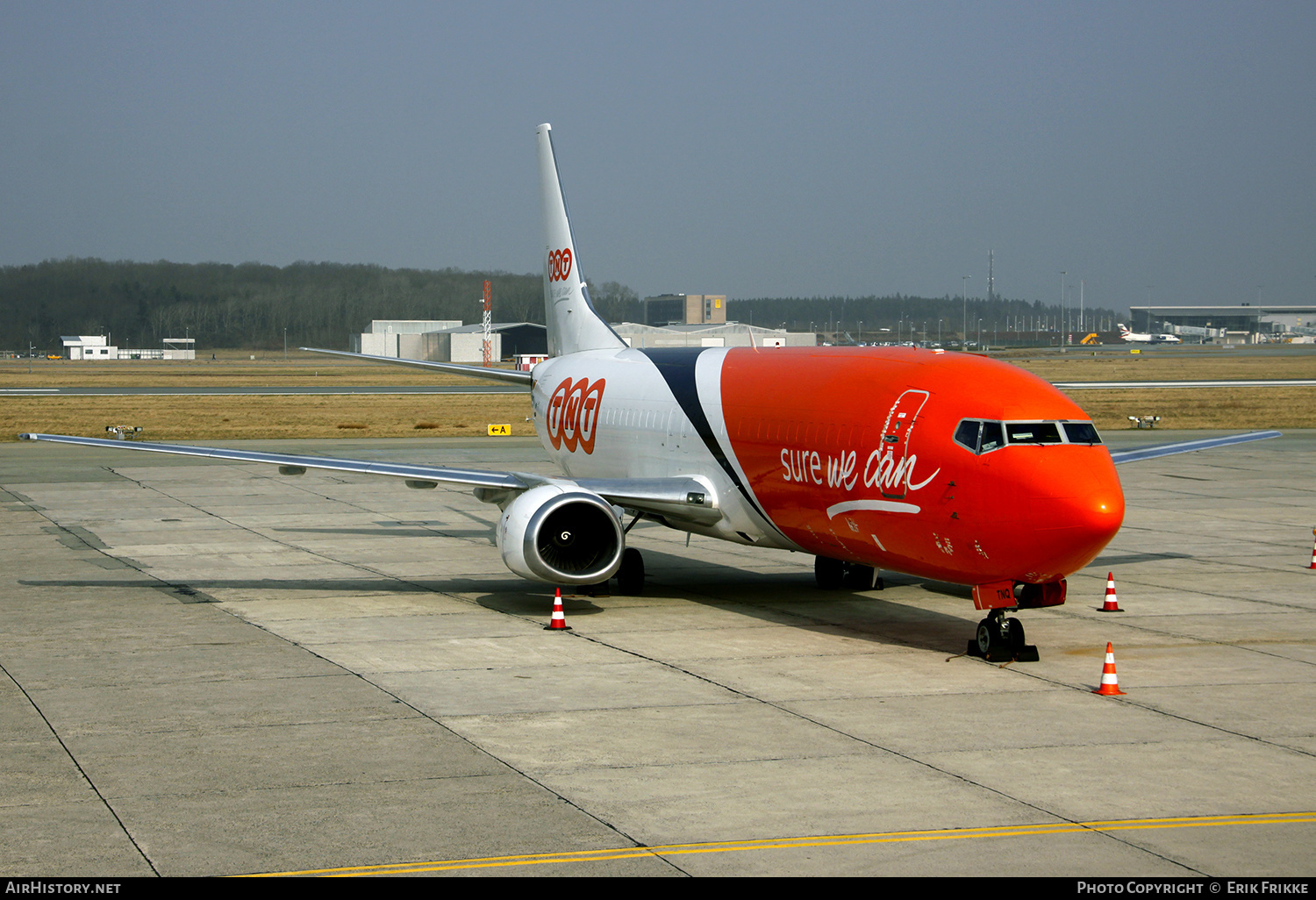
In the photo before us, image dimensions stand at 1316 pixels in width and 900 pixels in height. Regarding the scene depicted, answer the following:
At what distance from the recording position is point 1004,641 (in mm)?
17969

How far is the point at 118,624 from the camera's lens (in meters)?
20.6

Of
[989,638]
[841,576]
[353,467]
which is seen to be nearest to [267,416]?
[353,467]

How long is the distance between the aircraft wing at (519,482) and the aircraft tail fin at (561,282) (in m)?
7.20

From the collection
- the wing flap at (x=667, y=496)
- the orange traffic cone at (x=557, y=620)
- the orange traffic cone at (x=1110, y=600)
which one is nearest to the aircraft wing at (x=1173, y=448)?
the orange traffic cone at (x=1110, y=600)

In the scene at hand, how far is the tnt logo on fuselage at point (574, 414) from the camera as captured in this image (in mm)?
27328

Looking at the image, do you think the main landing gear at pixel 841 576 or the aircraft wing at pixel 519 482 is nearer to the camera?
the aircraft wing at pixel 519 482

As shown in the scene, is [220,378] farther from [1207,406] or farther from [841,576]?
[841,576]

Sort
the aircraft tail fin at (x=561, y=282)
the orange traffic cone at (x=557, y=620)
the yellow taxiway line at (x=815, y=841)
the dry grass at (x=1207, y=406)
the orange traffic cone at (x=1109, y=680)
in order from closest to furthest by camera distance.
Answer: the yellow taxiway line at (x=815, y=841)
the orange traffic cone at (x=1109, y=680)
the orange traffic cone at (x=557, y=620)
the aircraft tail fin at (x=561, y=282)
the dry grass at (x=1207, y=406)

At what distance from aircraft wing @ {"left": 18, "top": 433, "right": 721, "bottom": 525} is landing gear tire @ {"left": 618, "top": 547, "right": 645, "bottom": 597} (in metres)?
0.86

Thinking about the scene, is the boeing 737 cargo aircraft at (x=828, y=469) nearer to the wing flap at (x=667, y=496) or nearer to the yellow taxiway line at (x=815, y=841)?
the wing flap at (x=667, y=496)

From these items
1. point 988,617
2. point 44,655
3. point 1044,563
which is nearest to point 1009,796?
point 1044,563

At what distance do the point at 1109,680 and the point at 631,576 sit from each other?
32.1 feet

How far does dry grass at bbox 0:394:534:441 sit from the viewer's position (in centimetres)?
6047

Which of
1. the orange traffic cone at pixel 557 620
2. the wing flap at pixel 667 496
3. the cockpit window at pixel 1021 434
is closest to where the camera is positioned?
the cockpit window at pixel 1021 434
